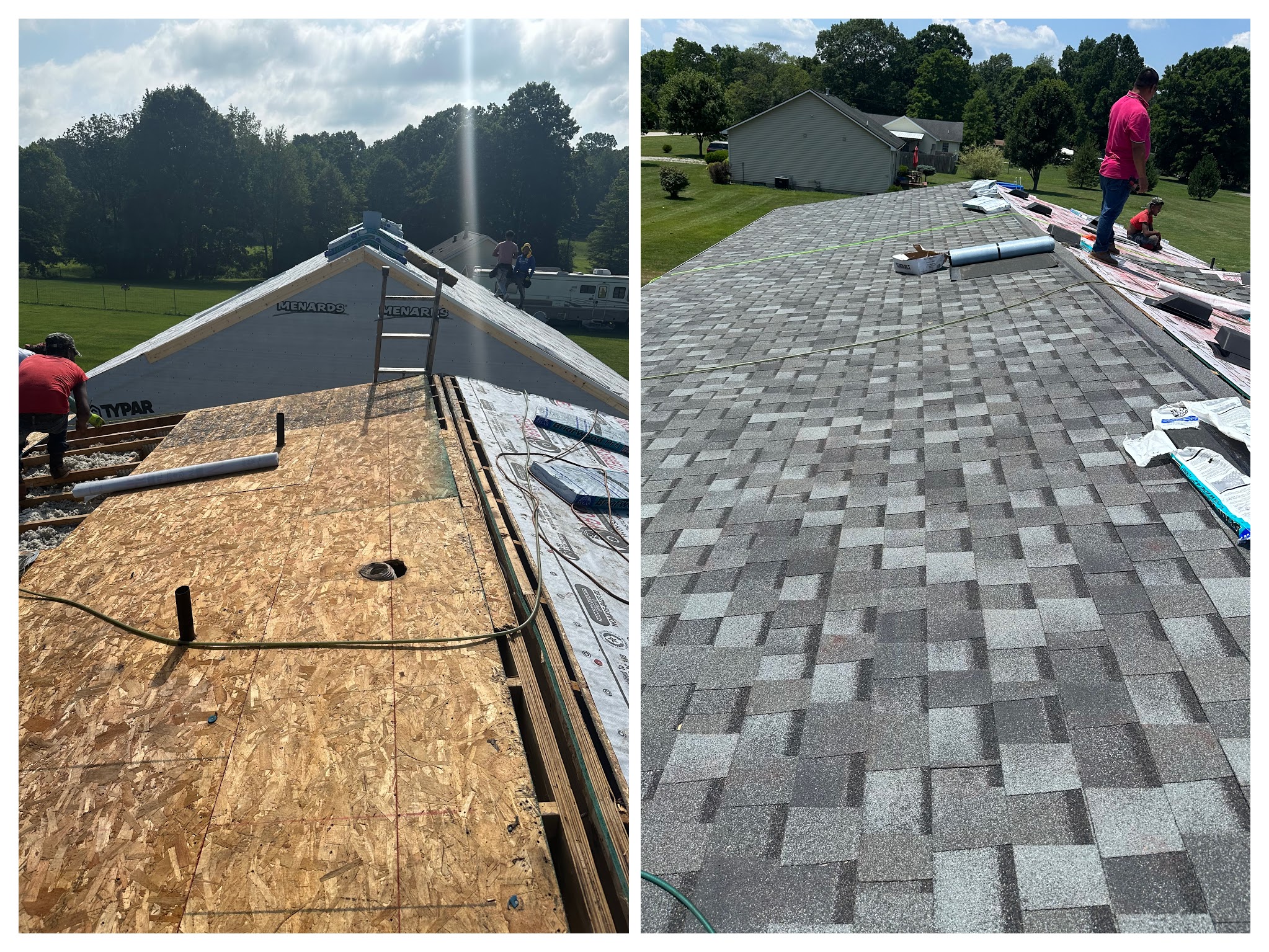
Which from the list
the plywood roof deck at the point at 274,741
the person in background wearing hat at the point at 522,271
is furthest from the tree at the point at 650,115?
the plywood roof deck at the point at 274,741

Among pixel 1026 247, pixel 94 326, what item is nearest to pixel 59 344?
pixel 1026 247

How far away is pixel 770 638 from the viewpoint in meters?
4.21

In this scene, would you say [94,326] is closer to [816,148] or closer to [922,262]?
[922,262]

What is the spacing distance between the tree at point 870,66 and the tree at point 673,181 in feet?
123

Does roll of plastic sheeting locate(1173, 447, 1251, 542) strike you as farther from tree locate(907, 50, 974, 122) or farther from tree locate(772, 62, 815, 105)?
tree locate(907, 50, 974, 122)

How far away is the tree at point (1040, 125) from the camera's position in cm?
5469

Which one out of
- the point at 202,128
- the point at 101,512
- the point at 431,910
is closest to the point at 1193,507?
the point at 431,910

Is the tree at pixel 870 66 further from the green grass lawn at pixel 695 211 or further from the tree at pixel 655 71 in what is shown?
the green grass lawn at pixel 695 211

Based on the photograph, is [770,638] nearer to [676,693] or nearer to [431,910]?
[676,693]

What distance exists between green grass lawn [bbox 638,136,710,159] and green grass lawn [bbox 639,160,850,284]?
9192mm

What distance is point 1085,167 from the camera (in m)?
54.3

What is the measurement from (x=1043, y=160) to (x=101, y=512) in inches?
2442

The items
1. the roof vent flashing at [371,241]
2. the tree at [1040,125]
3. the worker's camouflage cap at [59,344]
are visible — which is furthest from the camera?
the tree at [1040,125]

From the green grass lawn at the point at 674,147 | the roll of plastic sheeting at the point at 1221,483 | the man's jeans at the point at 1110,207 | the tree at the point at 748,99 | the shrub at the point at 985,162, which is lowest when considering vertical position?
the roll of plastic sheeting at the point at 1221,483
